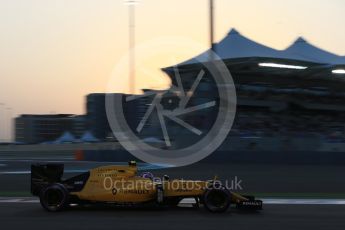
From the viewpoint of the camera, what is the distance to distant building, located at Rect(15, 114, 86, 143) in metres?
102

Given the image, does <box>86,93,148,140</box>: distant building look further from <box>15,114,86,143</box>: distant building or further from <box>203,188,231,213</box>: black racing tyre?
<box>15,114,86,143</box>: distant building

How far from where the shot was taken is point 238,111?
127 ft

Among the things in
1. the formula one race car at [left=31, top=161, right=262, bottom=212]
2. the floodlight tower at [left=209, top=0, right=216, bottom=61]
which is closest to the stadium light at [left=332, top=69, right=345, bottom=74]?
the floodlight tower at [left=209, top=0, right=216, bottom=61]

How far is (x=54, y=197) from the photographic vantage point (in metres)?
9.60

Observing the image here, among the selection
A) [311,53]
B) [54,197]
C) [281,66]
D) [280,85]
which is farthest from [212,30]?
[54,197]

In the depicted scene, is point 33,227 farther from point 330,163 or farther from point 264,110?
point 264,110

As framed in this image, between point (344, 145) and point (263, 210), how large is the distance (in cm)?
1834

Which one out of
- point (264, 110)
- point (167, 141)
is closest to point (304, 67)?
point (264, 110)

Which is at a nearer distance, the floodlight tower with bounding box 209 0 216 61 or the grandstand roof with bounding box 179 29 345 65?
the floodlight tower with bounding box 209 0 216 61

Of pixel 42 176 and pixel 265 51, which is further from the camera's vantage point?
pixel 265 51

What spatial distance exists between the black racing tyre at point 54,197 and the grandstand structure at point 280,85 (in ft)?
73.9

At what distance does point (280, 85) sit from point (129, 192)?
30394 mm

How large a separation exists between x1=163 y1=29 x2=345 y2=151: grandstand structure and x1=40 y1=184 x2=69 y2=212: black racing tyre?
22.5m

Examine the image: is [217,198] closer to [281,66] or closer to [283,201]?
[283,201]
